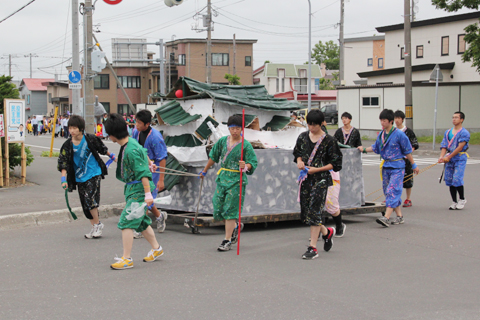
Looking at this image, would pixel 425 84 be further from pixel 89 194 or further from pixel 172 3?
pixel 89 194

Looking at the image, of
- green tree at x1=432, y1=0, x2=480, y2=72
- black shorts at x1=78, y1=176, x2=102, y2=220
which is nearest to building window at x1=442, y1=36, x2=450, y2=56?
green tree at x1=432, y1=0, x2=480, y2=72

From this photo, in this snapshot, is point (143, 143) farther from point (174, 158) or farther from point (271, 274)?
point (271, 274)

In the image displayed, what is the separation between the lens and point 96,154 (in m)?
7.75

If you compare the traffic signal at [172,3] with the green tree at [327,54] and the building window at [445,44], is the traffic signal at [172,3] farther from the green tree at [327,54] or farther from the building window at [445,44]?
the green tree at [327,54]

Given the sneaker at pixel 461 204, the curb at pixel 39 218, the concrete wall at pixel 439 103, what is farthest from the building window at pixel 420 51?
the curb at pixel 39 218

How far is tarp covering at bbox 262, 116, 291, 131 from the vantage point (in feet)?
31.5

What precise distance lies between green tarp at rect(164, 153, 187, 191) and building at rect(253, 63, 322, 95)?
6337 centimetres

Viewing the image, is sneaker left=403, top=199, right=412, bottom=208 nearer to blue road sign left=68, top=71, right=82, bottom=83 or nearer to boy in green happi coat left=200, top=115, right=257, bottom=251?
boy in green happi coat left=200, top=115, right=257, bottom=251

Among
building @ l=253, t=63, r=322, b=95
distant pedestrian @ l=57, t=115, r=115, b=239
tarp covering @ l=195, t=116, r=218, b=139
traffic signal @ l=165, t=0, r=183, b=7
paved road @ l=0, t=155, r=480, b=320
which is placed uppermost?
building @ l=253, t=63, r=322, b=95

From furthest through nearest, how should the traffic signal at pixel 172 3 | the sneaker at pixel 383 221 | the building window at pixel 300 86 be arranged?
the building window at pixel 300 86 → the traffic signal at pixel 172 3 → the sneaker at pixel 383 221

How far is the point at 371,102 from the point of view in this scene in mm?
31438

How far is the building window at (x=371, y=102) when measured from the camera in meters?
31.0

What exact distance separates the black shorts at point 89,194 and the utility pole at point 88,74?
7.99m

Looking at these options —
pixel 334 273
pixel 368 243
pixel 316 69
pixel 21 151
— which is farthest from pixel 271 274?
pixel 316 69
